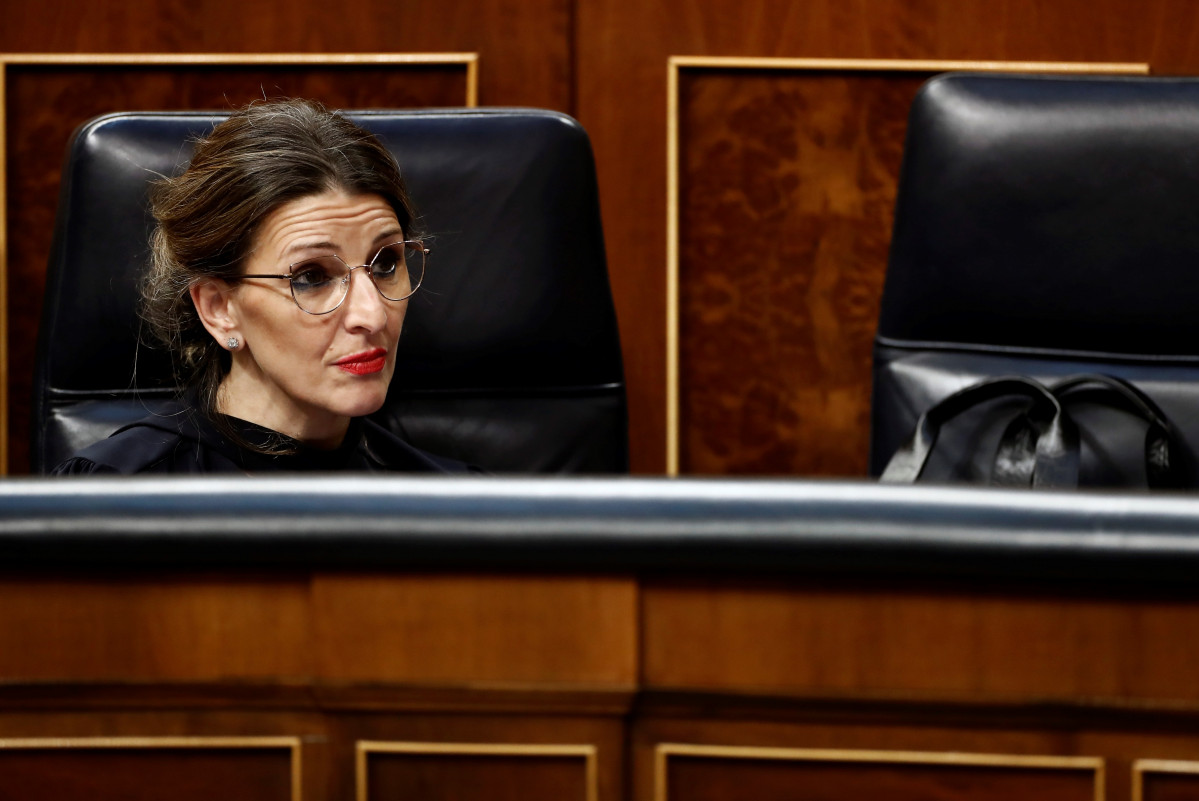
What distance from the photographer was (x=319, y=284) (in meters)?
0.99

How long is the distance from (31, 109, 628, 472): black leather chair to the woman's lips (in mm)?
117

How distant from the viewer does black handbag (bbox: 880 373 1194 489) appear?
99 cm

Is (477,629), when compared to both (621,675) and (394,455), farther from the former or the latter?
(394,455)

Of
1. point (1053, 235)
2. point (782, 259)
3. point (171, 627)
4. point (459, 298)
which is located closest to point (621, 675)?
point (171, 627)

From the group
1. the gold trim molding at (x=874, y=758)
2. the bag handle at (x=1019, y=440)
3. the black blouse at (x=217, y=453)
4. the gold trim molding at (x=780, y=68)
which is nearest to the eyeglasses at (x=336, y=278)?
the black blouse at (x=217, y=453)

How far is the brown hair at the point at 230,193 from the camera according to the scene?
98cm

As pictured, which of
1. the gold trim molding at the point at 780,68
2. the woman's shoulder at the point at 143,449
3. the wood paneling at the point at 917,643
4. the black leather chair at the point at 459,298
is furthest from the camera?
the gold trim molding at the point at 780,68

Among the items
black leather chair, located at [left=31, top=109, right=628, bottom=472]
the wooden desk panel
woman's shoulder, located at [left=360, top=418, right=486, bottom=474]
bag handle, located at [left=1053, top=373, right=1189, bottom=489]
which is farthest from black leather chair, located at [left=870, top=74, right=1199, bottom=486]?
the wooden desk panel

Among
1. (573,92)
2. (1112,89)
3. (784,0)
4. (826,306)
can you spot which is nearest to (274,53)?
(573,92)

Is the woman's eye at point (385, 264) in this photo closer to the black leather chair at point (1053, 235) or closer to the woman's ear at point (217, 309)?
the woman's ear at point (217, 309)

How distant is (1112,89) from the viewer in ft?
3.63

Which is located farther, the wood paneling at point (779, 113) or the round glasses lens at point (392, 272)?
the wood paneling at point (779, 113)

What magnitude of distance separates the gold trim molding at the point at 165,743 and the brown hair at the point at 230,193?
55 cm

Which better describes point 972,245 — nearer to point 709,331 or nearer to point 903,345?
point 903,345
